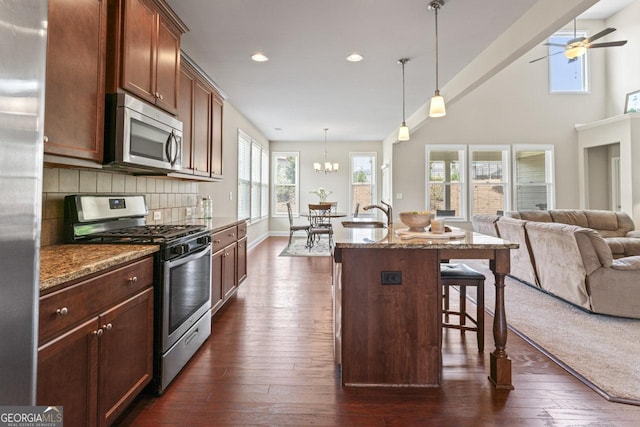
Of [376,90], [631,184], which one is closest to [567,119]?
[631,184]

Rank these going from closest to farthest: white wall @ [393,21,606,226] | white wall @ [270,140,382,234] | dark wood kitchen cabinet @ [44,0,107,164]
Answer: dark wood kitchen cabinet @ [44,0,107,164] → white wall @ [393,21,606,226] → white wall @ [270,140,382,234]

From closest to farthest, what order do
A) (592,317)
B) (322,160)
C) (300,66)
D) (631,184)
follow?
(592,317), (300,66), (631,184), (322,160)

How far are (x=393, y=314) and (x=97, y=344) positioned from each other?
146 cm

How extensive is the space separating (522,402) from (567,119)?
7914 millimetres

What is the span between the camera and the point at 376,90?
15.4 ft

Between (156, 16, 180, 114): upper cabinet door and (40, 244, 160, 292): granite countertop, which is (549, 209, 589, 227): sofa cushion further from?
(40, 244, 160, 292): granite countertop

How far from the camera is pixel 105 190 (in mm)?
2246

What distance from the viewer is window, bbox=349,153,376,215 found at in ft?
29.9

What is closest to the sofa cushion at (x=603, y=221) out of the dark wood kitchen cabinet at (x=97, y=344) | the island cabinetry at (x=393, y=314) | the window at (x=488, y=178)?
the window at (x=488, y=178)

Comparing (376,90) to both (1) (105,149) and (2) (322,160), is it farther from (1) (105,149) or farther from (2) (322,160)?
(2) (322,160)

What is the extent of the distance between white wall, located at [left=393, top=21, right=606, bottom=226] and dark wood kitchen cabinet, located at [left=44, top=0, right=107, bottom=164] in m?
6.70

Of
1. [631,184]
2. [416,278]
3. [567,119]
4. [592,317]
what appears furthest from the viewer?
[567,119]

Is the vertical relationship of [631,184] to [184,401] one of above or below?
above

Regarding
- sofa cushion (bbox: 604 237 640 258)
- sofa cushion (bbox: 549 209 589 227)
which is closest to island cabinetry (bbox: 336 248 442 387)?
sofa cushion (bbox: 604 237 640 258)
